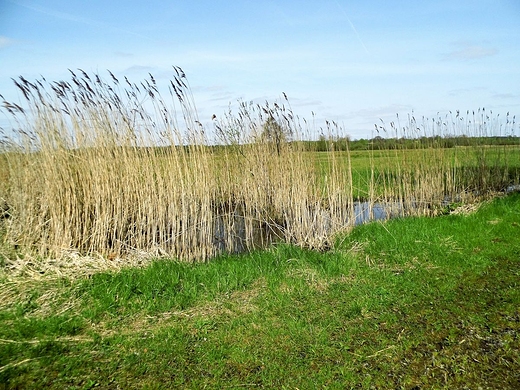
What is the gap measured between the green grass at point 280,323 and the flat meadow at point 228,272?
0.05ft

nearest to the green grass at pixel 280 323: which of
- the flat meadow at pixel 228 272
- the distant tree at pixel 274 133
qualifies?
the flat meadow at pixel 228 272

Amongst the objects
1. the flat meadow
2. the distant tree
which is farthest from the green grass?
the distant tree

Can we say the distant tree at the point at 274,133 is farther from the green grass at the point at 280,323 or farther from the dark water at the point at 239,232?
the green grass at the point at 280,323

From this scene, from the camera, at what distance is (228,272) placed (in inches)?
175

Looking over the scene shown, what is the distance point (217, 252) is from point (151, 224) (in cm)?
106

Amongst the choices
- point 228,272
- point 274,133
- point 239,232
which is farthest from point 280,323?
point 274,133

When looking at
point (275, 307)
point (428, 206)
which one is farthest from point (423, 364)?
point (428, 206)

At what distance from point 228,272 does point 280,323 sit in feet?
3.95

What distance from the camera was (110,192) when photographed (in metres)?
5.24

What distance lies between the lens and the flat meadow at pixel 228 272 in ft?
9.15

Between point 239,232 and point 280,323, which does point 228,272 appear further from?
point 239,232

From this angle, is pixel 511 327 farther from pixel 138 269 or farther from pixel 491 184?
pixel 491 184

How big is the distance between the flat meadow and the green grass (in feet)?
0.05

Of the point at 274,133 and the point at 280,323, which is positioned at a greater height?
the point at 274,133
